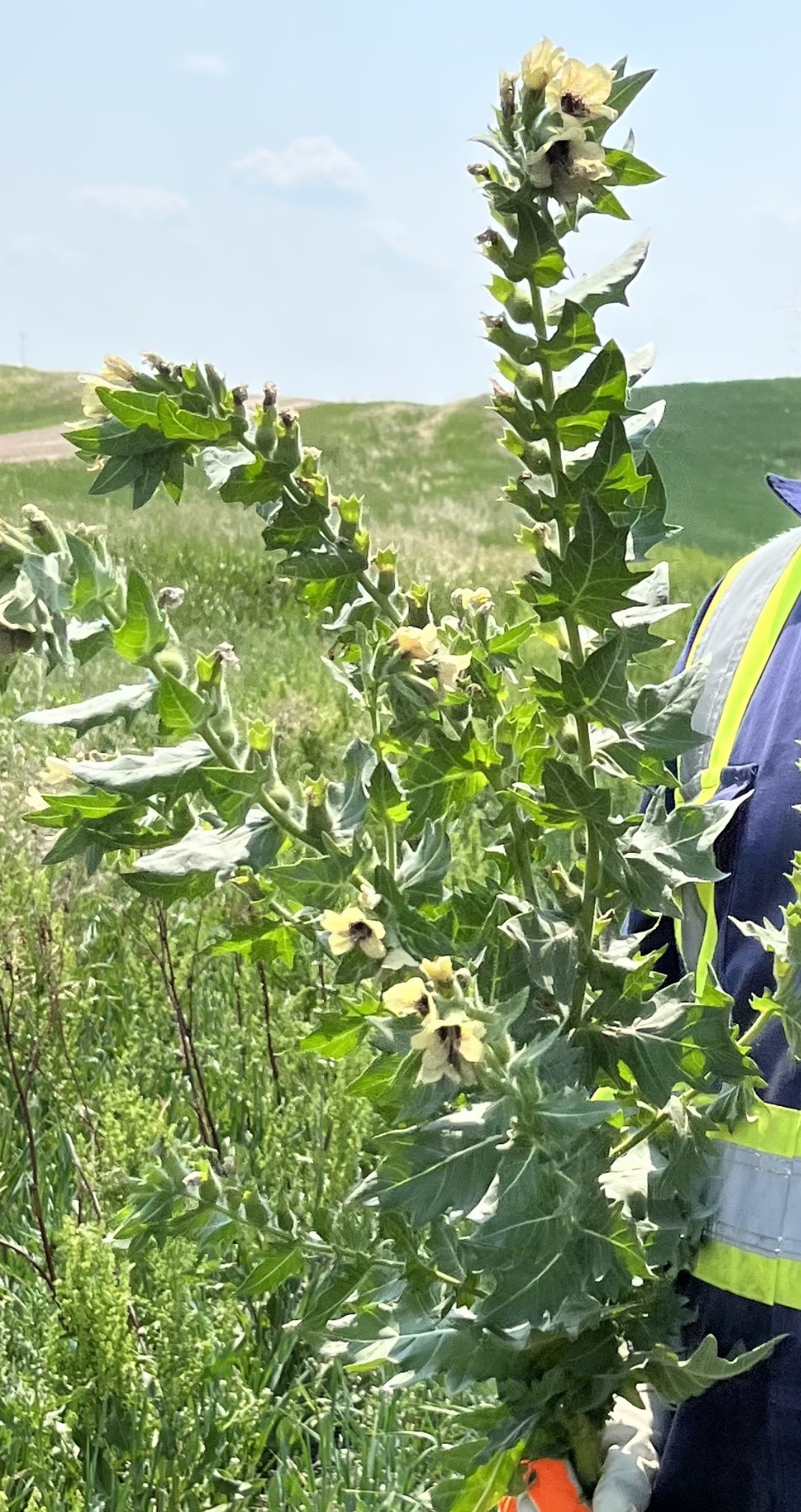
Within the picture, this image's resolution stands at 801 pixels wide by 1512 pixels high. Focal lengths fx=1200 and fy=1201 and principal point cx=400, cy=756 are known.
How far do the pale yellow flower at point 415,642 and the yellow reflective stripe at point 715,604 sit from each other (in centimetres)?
73

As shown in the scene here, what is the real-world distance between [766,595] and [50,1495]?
4.71 feet

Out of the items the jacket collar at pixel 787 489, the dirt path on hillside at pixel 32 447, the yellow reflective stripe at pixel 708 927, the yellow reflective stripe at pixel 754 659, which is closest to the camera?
the yellow reflective stripe at pixel 708 927

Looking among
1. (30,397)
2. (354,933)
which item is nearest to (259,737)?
(354,933)

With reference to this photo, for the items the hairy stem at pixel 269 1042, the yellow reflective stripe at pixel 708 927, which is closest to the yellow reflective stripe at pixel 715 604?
the yellow reflective stripe at pixel 708 927

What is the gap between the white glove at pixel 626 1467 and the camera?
938 mm

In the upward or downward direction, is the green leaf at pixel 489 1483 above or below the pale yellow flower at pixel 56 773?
below

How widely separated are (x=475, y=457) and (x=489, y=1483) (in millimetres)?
20454

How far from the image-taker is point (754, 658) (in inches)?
49.8

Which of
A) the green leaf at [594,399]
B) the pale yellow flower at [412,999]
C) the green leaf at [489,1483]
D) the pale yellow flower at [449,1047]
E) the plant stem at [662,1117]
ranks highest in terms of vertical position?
the green leaf at [594,399]

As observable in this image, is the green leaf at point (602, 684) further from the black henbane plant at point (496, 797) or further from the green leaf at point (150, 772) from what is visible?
the green leaf at point (150, 772)

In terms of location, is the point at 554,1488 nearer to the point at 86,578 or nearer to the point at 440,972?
the point at 440,972

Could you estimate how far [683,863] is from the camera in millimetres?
708

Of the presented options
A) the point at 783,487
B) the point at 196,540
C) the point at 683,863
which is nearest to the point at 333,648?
the point at 683,863

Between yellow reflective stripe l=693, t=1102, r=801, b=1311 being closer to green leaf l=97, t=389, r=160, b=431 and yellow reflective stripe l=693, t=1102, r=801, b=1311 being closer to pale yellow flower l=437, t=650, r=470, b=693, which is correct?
pale yellow flower l=437, t=650, r=470, b=693
